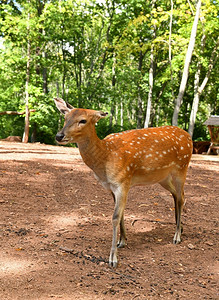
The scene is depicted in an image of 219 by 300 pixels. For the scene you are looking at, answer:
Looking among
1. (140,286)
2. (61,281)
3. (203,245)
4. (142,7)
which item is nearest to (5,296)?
(61,281)

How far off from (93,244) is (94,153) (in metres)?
1.21

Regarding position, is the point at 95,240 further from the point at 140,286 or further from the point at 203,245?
the point at 203,245

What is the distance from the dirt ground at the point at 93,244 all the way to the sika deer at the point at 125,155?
0.98ft

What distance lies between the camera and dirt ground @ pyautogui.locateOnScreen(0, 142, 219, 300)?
2.88 m

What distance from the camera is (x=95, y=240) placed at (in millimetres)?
4004

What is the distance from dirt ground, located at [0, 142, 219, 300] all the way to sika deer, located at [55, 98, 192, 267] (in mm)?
298

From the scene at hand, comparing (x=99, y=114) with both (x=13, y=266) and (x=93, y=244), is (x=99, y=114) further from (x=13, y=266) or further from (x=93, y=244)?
(x=13, y=266)

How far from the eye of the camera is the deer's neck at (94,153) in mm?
3424

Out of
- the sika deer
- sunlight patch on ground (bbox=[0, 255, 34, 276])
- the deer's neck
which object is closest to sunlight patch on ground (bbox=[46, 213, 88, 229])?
Result: the sika deer

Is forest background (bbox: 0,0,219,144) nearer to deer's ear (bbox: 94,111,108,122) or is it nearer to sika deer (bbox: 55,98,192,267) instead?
sika deer (bbox: 55,98,192,267)

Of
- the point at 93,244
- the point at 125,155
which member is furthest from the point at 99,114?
the point at 93,244

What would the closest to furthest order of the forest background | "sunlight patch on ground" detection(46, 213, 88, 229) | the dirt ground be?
the dirt ground → "sunlight patch on ground" detection(46, 213, 88, 229) → the forest background

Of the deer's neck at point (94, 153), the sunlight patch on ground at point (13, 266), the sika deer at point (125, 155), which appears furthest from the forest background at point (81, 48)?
the sunlight patch on ground at point (13, 266)

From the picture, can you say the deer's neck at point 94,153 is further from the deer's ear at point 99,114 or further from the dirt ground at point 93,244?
the dirt ground at point 93,244
